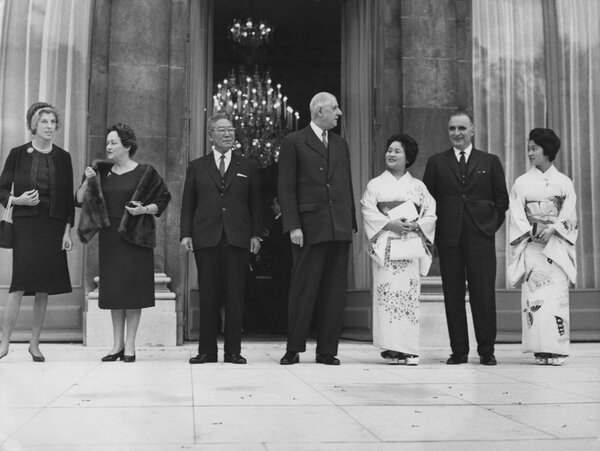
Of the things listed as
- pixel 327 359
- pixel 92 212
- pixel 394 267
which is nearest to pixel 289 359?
pixel 327 359

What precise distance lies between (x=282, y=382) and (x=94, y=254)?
372cm

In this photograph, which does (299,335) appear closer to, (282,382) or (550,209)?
(282,382)

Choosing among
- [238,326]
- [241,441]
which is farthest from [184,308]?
[241,441]

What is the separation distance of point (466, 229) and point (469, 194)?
0.29 m

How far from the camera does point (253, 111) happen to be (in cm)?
1493

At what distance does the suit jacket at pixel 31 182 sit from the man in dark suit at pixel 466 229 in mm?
2963

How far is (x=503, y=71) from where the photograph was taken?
9.44 meters

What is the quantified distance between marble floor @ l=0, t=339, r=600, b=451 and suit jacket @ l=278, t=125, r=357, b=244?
104 centimetres

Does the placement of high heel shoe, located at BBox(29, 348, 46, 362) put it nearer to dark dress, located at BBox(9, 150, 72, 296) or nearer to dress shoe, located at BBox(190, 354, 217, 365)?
dark dress, located at BBox(9, 150, 72, 296)

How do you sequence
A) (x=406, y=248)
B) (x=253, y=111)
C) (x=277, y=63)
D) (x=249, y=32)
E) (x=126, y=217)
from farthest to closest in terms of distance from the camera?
(x=277, y=63) → (x=253, y=111) → (x=249, y=32) → (x=406, y=248) → (x=126, y=217)

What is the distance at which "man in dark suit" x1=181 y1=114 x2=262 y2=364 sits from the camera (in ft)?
22.2

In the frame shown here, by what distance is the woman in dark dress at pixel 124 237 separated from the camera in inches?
264

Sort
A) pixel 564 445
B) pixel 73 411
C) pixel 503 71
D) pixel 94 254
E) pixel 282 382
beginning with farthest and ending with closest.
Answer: pixel 503 71 → pixel 94 254 → pixel 282 382 → pixel 73 411 → pixel 564 445

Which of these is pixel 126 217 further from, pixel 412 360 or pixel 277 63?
pixel 277 63
